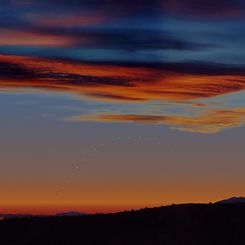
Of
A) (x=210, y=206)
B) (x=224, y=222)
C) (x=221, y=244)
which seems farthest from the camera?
(x=210, y=206)

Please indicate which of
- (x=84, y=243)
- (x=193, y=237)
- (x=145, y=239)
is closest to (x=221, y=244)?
(x=193, y=237)

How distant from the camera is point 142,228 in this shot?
45.7m

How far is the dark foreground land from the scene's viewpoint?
143ft

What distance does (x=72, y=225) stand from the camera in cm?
4778

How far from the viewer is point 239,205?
156ft

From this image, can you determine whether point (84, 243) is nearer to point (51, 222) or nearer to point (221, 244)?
point (51, 222)

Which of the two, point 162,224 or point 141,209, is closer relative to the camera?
point 162,224

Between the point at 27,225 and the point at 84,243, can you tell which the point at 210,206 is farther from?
the point at 27,225

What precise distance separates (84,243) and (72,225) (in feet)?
10.4

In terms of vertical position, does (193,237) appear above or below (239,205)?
below

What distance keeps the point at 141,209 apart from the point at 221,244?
8.80 m

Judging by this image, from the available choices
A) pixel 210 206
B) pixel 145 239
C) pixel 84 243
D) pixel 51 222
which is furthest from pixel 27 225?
pixel 210 206

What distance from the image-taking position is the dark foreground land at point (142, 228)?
43.5 meters

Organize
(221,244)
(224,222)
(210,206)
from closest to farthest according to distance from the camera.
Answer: (221,244), (224,222), (210,206)
